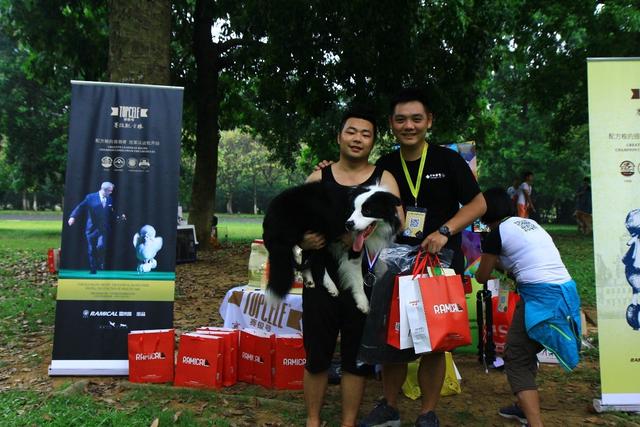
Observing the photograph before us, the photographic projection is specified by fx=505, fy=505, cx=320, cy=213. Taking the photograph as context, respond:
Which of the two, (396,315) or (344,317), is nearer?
(396,315)

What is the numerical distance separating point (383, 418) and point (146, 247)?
222 cm

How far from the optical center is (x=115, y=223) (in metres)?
3.97

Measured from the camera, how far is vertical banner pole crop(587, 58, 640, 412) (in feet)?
11.3

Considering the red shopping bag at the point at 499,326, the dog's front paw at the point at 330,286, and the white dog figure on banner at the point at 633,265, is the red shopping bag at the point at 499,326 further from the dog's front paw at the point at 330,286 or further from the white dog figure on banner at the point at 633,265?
the dog's front paw at the point at 330,286

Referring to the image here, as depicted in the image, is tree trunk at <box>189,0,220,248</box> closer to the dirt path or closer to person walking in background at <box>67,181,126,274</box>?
the dirt path

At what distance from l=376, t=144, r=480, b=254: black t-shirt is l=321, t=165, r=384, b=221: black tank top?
0.20 m

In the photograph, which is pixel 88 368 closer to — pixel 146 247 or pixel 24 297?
pixel 146 247

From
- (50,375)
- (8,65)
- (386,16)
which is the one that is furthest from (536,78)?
(8,65)

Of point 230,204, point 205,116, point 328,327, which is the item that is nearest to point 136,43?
point 328,327

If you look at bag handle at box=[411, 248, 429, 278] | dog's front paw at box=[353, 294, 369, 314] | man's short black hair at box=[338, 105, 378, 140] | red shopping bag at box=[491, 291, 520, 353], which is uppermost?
man's short black hair at box=[338, 105, 378, 140]

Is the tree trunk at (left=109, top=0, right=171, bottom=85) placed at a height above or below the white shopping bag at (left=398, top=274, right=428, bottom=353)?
above

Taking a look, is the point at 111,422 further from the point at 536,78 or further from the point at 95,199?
the point at 536,78

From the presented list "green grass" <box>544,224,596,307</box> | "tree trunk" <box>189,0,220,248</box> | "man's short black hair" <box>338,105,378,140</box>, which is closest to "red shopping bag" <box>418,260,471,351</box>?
"man's short black hair" <box>338,105,378,140</box>

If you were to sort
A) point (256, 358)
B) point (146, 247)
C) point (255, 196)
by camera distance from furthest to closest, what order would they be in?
point (255, 196) < point (146, 247) < point (256, 358)
